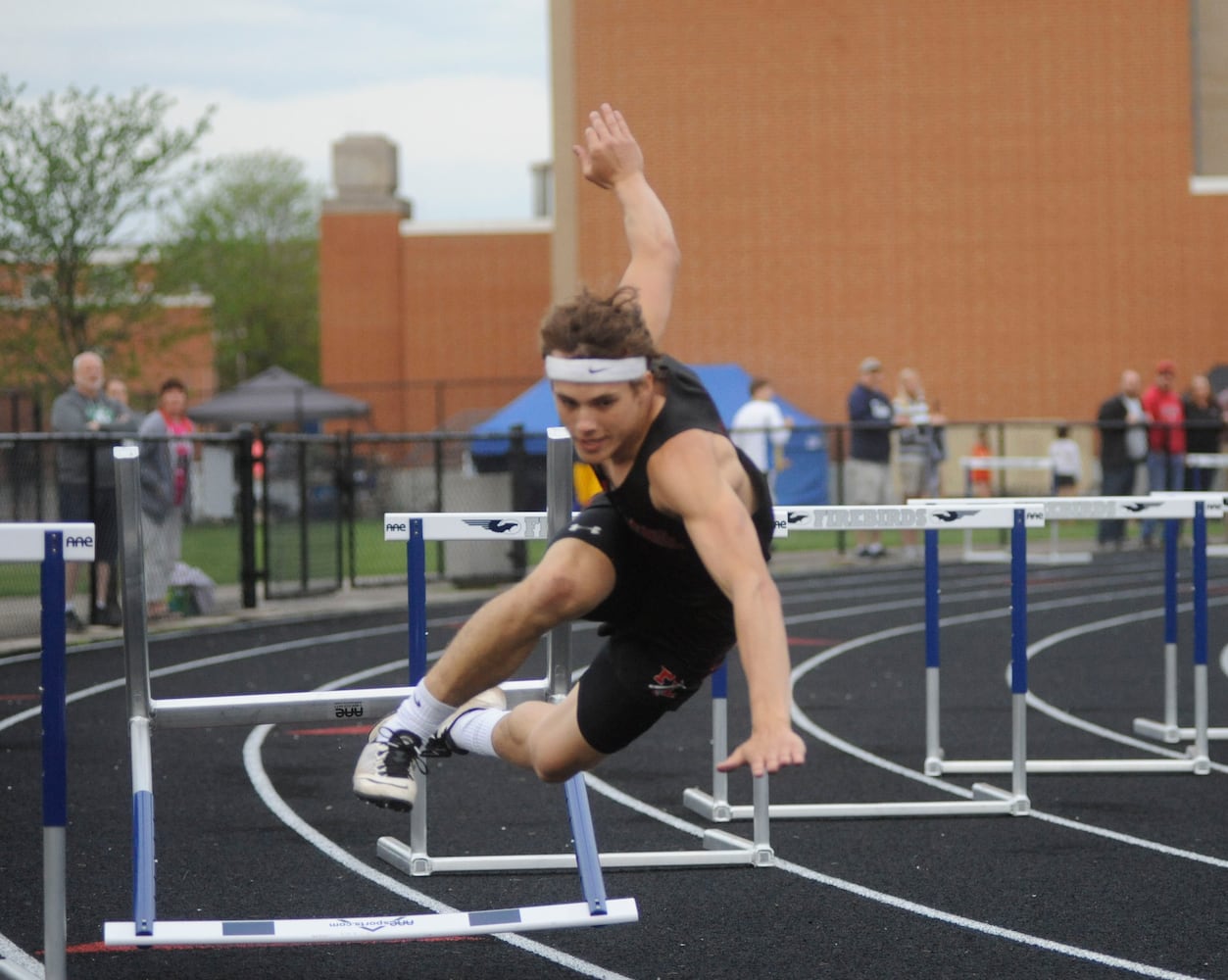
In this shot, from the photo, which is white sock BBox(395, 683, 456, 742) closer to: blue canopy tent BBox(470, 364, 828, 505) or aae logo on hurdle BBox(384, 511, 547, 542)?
aae logo on hurdle BBox(384, 511, 547, 542)

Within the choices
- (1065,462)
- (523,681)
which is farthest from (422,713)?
(1065,462)

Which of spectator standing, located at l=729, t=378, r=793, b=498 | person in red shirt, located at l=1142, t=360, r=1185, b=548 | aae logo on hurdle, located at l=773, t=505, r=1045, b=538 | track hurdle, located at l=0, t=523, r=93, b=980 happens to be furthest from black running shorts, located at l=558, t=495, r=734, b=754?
person in red shirt, located at l=1142, t=360, r=1185, b=548

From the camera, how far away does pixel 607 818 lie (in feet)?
24.1

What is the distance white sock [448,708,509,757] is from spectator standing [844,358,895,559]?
13965mm

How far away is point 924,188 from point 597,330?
31743 millimetres

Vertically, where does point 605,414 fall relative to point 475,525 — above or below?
above

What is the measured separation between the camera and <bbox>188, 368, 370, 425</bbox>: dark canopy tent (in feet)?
106

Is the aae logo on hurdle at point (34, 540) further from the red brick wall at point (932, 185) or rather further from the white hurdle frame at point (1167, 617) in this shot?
the red brick wall at point (932, 185)

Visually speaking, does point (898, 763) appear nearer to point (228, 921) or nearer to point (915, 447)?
point (228, 921)

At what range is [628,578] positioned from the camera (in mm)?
4512

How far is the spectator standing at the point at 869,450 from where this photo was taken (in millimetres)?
19203

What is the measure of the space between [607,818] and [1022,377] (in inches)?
1156

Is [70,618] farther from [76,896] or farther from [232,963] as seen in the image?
[232,963]

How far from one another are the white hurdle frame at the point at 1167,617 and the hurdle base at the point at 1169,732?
1.36ft
